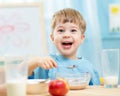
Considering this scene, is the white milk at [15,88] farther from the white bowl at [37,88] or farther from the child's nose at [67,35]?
the child's nose at [67,35]

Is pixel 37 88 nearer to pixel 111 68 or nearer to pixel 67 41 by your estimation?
pixel 111 68

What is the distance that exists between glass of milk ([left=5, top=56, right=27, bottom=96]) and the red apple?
0.12 m

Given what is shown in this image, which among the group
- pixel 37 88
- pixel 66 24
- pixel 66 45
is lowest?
pixel 37 88

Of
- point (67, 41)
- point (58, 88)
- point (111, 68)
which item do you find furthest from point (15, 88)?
point (67, 41)

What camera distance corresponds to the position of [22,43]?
8.46 ft

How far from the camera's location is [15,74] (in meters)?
0.95

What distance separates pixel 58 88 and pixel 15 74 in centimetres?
18

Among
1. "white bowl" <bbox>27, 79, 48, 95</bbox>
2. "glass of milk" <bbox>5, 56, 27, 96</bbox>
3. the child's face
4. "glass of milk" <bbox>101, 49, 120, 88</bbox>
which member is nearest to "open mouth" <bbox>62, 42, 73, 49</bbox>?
the child's face

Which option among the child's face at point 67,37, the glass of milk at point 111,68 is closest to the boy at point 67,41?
the child's face at point 67,37

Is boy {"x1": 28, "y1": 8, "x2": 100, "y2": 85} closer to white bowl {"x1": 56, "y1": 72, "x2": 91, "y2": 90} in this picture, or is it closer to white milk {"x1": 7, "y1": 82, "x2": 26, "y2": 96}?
white bowl {"x1": 56, "y1": 72, "x2": 91, "y2": 90}

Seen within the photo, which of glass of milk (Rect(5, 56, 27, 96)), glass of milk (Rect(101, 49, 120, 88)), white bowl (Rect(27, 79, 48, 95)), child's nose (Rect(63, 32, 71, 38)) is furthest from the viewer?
child's nose (Rect(63, 32, 71, 38))

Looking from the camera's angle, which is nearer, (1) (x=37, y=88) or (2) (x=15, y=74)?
(2) (x=15, y=74)

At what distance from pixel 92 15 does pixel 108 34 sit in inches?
8.2

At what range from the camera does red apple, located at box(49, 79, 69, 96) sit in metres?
1.04
